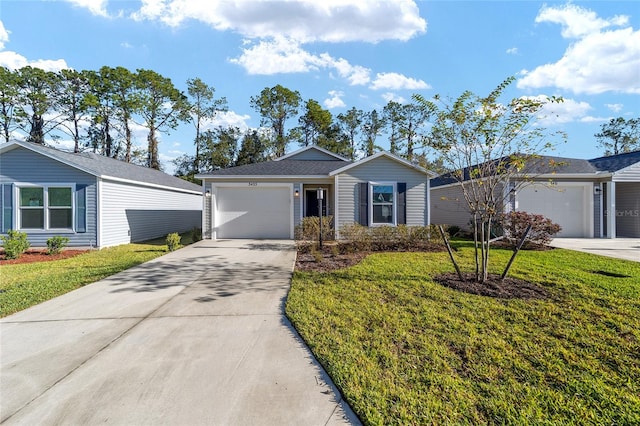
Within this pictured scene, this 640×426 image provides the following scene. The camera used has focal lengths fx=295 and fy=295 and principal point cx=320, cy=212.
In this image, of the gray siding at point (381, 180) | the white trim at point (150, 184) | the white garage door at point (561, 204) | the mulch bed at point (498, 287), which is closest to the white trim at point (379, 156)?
the gray siding at point (381, 180)

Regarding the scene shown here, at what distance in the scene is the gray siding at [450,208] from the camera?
14305 millimetres

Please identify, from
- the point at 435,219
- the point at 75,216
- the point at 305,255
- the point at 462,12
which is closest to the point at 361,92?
the point at 435,219

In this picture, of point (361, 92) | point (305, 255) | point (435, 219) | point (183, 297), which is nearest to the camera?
point (183, 297)

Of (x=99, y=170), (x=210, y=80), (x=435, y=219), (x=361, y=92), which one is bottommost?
(x=435, y=219)

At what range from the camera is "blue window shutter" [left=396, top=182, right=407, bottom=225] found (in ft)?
37.5

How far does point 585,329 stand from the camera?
3.53m

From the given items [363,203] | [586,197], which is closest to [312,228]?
[363,203]

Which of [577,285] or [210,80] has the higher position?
[210,80]

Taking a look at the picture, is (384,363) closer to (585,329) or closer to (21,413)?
(585,329)

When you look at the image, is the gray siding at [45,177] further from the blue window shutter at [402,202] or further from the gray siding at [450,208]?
the gray siding at [450,208]

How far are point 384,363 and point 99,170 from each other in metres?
12.0

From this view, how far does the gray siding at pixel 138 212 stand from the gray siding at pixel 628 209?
2142 centimetres

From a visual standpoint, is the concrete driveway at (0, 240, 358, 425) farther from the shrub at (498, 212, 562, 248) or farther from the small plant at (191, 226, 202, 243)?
the shrub at (498, 212, 562, 248)

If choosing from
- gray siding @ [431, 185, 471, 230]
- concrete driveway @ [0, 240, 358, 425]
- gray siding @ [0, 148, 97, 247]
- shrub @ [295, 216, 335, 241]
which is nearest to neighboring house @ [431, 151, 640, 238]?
gray siding @ [431, 185, 471, 230]
